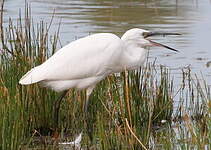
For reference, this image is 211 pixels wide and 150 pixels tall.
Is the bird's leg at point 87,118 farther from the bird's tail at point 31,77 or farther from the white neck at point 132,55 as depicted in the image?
the bird's tail at point 31,77

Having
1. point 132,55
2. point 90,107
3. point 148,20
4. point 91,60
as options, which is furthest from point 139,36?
point 148,20

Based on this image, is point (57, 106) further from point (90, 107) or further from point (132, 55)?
point (132, 55)

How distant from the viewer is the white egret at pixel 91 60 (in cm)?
688

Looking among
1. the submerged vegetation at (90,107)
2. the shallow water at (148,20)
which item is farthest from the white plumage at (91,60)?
the shallow water at (148,20)

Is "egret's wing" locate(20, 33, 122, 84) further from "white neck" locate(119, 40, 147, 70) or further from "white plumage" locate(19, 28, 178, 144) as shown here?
"white neck" locate(119, 40, 147, 70)

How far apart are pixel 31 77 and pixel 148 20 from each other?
27.5ft

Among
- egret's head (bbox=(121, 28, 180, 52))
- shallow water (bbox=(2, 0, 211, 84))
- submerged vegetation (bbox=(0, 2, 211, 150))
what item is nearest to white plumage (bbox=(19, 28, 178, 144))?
egret's head (bbox=(121, 28, 180, 52))

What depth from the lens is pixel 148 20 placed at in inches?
580

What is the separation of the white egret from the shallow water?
2.64 m

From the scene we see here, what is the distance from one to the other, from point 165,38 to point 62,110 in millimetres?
5619

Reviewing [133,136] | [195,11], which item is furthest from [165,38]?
[133,136]

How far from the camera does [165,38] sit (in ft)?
41.2

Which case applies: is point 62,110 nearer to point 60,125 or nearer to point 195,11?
point 60,125

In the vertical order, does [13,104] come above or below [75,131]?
above
